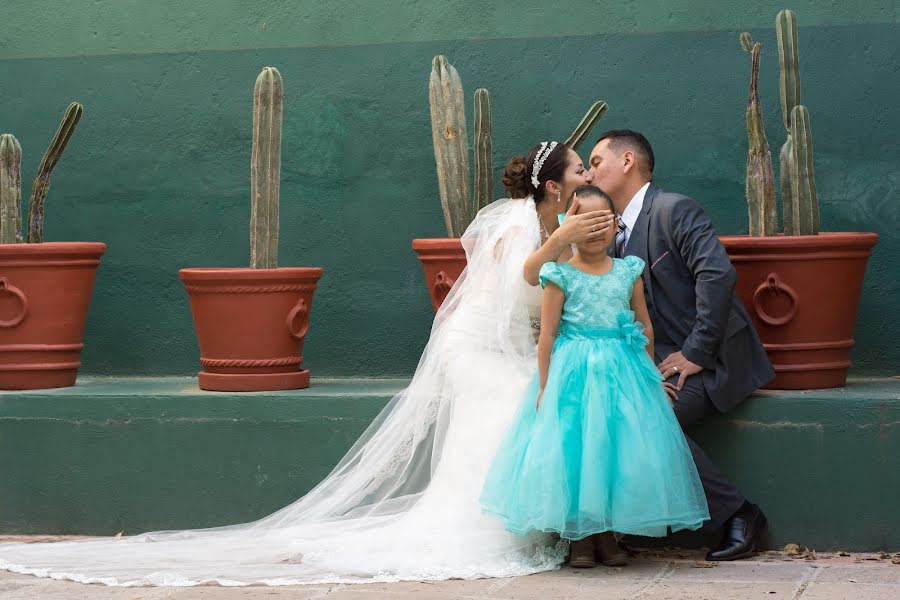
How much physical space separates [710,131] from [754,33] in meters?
0.43

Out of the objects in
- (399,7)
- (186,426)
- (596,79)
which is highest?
(399,7)

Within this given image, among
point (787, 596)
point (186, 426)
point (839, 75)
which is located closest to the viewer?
→ point (787, 596)

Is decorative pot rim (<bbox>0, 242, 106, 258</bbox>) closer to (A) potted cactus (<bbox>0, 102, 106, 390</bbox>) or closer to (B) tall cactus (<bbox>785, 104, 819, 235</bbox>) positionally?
(A) potted cactus (<bbox>0, 102, 106, 390</bbox>)

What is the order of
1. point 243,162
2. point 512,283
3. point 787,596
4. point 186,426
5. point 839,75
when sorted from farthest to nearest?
point 243,162
point 839,75
point 186,426
point 512,283
point 787,596

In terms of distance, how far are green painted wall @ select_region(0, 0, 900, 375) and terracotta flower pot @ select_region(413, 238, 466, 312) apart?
2.25ft

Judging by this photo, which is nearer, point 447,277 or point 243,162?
point 447,277

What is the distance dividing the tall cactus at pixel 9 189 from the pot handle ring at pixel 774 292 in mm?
2859

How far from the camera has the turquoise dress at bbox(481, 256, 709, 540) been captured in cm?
409

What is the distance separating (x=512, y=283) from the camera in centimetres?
462

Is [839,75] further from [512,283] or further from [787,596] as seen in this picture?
[787,596]

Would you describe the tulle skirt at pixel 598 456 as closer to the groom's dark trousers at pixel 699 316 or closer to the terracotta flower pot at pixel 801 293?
the groom's dark trousers at pixel 699 316

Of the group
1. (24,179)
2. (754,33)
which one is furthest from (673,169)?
(24,179)

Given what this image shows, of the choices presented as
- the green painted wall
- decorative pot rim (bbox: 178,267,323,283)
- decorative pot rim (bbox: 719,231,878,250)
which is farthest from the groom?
decorative pot rim (bbox: 178,267,323,283)

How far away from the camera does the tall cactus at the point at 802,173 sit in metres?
4.82
